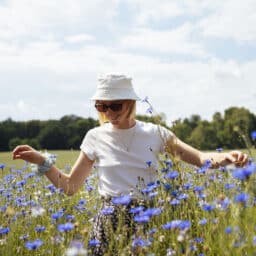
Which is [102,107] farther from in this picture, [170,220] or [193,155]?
[170,220]

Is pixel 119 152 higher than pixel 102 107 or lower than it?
lower

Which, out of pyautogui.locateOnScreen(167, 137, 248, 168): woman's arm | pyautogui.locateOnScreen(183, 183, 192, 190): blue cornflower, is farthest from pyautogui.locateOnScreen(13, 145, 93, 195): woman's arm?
pyautogui.locateOnScreen(183, 183, 192, 190): blue cornflower

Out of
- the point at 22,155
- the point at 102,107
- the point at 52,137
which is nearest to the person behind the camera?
the point at 22,155

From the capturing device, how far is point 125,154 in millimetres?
2926

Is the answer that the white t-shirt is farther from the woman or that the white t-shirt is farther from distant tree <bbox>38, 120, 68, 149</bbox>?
distant tree <bbox>38, 120, 68, 149</bbox>

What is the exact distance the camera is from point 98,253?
2.70 metres

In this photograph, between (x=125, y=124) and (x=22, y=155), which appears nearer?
(x=22, y=155)

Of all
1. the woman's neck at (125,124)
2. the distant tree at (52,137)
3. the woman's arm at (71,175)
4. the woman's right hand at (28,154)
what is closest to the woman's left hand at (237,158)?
the woman's neck at (125,124)

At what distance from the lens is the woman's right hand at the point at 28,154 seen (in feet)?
9.23

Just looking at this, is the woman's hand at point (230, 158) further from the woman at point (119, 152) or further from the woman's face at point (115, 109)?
the woman's face at point (115, 109)

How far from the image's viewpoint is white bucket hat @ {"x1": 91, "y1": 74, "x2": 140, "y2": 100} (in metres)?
2.88

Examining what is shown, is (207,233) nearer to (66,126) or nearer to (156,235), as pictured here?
(156,235)

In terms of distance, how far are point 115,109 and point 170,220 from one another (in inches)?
27.4

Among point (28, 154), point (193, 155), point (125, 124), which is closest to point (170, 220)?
point (193, 155)
